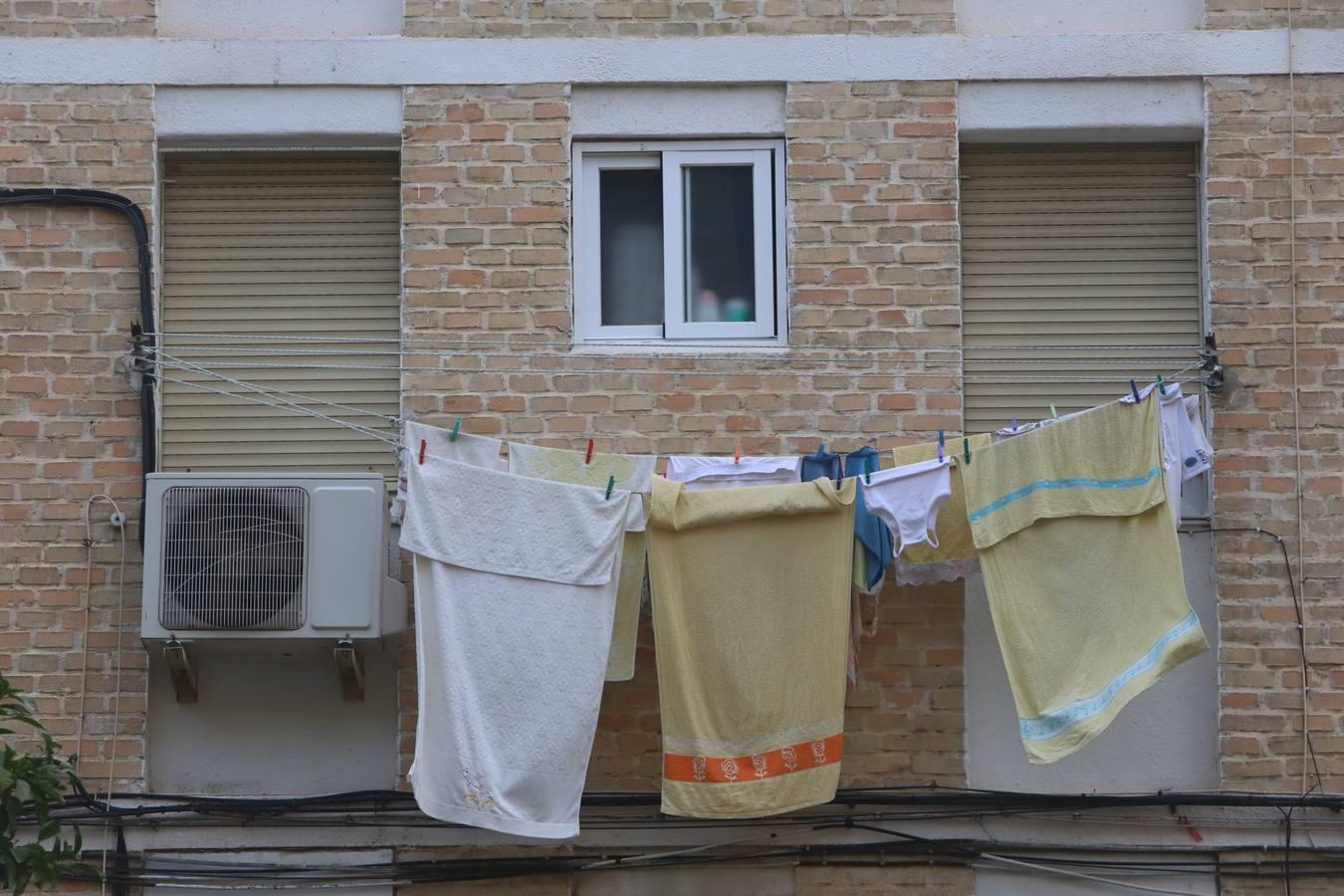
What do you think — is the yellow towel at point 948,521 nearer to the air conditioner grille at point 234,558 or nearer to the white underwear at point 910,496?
the white underwear at point 910,496

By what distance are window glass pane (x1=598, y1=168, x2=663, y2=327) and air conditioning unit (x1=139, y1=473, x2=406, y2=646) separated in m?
1.47

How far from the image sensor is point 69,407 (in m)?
7.41

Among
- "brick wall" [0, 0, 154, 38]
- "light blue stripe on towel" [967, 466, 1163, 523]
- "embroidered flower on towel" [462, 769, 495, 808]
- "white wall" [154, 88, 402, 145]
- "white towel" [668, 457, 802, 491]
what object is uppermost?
"brick wall" [0, 0, 154, 38]

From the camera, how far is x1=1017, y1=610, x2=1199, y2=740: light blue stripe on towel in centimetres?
648

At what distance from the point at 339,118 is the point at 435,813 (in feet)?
9.94

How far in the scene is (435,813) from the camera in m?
6.54

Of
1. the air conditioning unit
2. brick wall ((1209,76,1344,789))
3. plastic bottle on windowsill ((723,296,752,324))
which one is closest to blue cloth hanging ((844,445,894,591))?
plastic bottle on windowsill ((723,296,752,324))

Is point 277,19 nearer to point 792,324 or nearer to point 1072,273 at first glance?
point 792,324

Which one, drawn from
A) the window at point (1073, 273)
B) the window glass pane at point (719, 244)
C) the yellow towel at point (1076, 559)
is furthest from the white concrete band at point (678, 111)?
the yellow towel at point (1076, 559)

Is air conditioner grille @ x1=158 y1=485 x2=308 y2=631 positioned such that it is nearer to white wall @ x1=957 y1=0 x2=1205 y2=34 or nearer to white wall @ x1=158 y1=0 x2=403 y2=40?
white wall @ x1=158 y1=0 x2=403 y2=40

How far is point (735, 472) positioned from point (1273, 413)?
7.48ft

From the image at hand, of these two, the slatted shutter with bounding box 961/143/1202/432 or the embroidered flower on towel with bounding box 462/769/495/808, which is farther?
the slatted shutter with bounding box 961/143/1202/432

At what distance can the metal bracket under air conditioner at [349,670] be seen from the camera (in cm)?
700

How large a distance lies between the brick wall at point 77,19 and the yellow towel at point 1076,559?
405 cm
